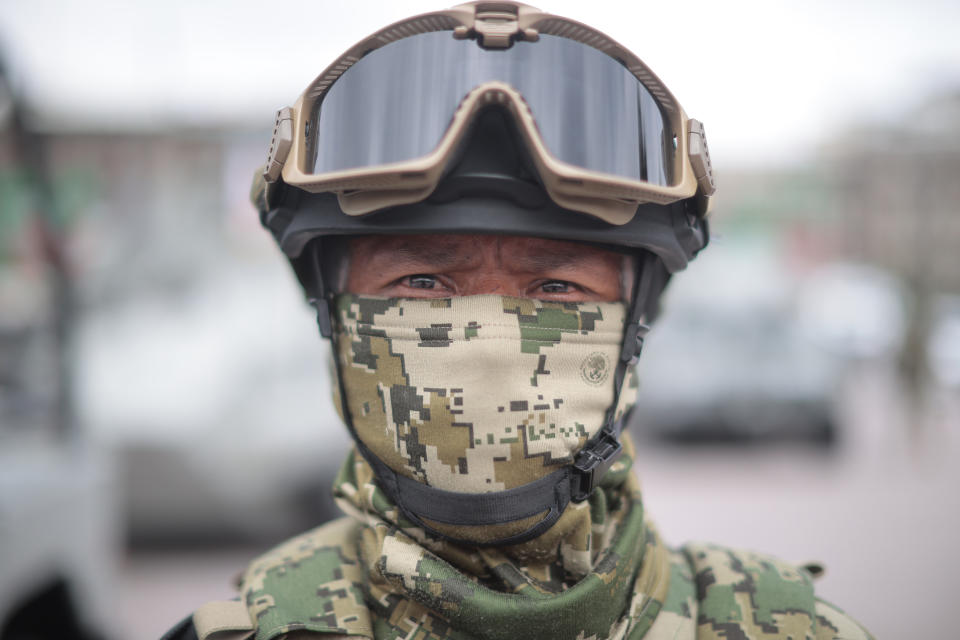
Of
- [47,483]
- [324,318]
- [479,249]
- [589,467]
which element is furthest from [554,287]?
[47,483]

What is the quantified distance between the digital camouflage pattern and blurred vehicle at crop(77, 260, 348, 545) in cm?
399

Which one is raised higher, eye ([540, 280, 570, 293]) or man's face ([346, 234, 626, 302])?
man's face ([346, 234, 626, 302])

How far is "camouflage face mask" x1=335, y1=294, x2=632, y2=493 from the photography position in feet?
4.98

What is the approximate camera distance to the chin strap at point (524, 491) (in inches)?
58.7

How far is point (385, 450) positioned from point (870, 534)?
667 centimetres

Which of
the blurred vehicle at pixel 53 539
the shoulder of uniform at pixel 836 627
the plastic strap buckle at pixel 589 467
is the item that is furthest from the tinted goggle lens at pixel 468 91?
the blurred vehicle at pixel 53 539

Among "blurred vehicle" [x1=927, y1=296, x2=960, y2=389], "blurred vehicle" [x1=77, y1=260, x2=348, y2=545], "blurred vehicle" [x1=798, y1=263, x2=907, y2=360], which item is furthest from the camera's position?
"blurred vehicle" [x1=798, y1=263, x2=907, y2=360]

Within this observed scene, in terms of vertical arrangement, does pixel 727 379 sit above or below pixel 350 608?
below

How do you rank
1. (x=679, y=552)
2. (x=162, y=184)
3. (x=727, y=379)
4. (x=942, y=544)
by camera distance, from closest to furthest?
1. (x=679, y=552)
2. (x=942, y=544)
3. (x=727, y=379)
4. (x=162, y=184)

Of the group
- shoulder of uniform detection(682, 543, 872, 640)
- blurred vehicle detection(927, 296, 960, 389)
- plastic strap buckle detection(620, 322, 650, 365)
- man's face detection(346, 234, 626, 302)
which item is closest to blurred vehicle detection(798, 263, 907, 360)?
blurred vehicle detection(927, 296, 960, 389)

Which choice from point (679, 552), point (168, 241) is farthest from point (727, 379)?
point (679, 552)

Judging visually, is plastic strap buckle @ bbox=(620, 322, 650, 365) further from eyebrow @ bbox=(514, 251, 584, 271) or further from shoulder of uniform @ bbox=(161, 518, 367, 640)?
shoulder of uniform @ bbox=(161, 518, 367, 640)

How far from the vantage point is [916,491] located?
325 inches

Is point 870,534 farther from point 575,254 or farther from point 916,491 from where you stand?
point 575,254
